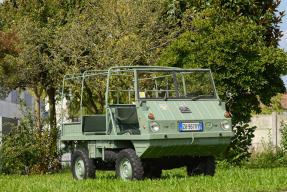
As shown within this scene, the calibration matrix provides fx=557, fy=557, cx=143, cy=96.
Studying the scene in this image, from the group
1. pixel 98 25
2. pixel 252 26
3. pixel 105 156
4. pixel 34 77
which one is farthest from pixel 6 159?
pixel 252 26

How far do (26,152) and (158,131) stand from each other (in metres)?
9.10

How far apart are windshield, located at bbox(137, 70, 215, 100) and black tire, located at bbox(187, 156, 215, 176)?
1388mm

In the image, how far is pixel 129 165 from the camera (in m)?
11.1

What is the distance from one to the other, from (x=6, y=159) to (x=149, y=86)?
651 cm

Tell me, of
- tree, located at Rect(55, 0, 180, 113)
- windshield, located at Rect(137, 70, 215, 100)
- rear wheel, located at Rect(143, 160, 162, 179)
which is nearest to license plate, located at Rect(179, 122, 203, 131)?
windshield, located at Rect(137, 70, 215, 100)

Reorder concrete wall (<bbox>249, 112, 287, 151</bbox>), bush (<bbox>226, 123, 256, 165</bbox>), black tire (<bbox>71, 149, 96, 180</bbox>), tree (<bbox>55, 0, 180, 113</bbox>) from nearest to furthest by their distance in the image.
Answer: black tire (<bbox>71, 149, 96, 180</bbox>), bush (<bbox>226, 123, 256, 165</bbox>), tree (<bbox>55, 0, 180, 113</bbox>), concrete wall (<bbox>249, 112, 287, 151</bbox>)

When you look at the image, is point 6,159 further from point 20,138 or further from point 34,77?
point 34,77

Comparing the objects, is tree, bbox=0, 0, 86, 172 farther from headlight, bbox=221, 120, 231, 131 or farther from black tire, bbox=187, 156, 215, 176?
headlight, bbox=221, 120, 231, 131

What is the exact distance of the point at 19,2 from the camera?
827 inches

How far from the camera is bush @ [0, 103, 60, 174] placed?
18.2 meters

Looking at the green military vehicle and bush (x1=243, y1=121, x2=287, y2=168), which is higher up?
the green military vehicle

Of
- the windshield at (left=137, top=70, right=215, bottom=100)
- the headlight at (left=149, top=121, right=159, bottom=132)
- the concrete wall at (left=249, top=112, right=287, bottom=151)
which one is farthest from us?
the concrete wall at (left=249, top=112, right=287, bottom=151)

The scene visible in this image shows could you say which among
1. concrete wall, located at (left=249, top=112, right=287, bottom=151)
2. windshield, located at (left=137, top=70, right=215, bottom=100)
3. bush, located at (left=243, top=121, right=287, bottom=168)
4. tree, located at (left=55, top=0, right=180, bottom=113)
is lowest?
bush, located at (left=243, top=121, right=287, bottom=168)

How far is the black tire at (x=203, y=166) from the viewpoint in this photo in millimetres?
12109
